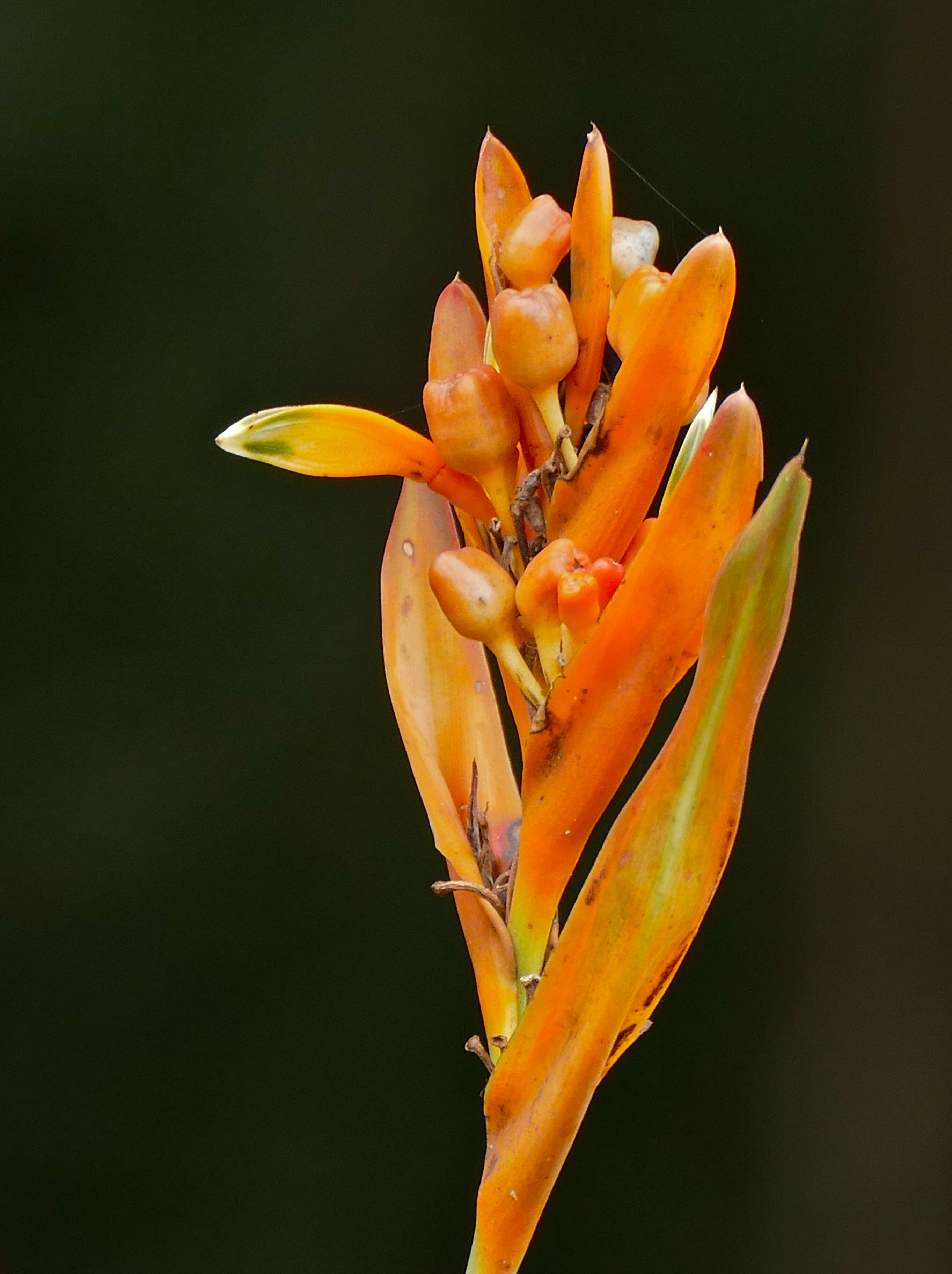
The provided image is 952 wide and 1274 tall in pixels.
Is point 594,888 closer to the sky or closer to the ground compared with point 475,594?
closer to the ground

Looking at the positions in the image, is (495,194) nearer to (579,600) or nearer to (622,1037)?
(579,600)

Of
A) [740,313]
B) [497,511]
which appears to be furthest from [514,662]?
[740,313]

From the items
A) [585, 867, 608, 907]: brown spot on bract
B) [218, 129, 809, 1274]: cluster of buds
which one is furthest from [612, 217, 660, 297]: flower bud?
[585, 867, 608, 907]: brown spot on bract

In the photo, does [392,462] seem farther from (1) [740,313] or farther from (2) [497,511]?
(1) [740,313]

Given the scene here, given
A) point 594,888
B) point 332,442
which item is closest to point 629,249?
point 332,442

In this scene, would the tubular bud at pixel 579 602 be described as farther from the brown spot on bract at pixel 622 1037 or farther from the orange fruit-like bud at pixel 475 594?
the brown spot on bract at pixel 622 1037

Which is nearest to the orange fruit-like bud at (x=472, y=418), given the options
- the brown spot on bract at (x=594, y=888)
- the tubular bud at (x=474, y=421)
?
the tubular bud at (x=474, y=421)
